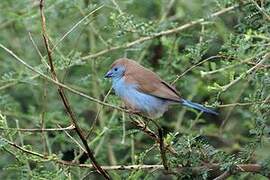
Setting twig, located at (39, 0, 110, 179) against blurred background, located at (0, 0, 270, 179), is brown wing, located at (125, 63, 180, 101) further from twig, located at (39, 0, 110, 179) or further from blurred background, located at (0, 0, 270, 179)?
twig, located at (39, 0, 110, 179)

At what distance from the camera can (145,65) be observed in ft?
17.1

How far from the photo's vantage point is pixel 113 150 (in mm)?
A: 5762

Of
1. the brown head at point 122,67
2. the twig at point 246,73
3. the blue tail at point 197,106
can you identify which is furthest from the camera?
the brown head at point 122,67

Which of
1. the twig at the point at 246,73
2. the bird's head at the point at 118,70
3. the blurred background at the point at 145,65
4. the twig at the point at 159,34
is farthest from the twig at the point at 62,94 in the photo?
the twig at the point at 159,34

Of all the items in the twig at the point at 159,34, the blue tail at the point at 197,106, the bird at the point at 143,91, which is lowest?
the blue tail at the point at 197,106

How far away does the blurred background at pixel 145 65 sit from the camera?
3.26 metres

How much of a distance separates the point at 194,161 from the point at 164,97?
714mm

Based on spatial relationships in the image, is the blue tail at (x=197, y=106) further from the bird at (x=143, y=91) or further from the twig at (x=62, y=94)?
the twig at (x=62, y=94)

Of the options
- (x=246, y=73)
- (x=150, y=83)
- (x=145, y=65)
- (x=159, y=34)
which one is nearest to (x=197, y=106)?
(x=150, y=83)

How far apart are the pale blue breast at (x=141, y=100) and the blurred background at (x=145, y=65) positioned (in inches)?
3.5

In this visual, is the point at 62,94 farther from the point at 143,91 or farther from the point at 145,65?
the point at 145,65

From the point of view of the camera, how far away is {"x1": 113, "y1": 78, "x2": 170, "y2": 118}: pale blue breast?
3.97 meters

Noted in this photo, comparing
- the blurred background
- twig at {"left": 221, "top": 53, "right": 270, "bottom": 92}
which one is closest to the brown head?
the blurred background

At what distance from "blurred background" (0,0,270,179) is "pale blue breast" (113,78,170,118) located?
9 cm
